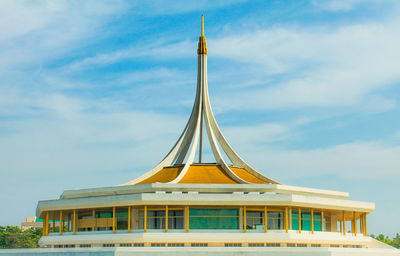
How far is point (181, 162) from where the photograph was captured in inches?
2237

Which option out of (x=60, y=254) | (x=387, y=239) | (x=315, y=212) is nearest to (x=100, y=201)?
(x=60, y=254)

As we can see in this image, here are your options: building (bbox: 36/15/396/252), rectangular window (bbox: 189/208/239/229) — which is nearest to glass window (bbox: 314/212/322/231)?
building (bbox: 36/15/396/252)

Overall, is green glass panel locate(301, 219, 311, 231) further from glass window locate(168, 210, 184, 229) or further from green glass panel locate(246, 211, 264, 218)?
glass window locate(168, 210, 184, 229)

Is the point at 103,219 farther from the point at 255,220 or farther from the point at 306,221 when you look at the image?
the point at 306,221

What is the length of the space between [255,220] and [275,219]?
1.56 meters

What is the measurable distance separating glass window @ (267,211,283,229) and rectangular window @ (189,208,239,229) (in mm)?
2509

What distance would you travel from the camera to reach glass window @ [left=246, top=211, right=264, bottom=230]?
4550cm

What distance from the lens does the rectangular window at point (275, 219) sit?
4591 cm

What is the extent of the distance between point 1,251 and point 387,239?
102 m

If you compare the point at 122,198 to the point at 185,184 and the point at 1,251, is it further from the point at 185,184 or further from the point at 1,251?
the point at 1,251

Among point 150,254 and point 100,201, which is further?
point 100,201

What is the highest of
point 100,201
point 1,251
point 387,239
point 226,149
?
point 226,149

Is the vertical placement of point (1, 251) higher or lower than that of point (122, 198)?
lower

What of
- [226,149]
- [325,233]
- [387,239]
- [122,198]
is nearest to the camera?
[122,198]
